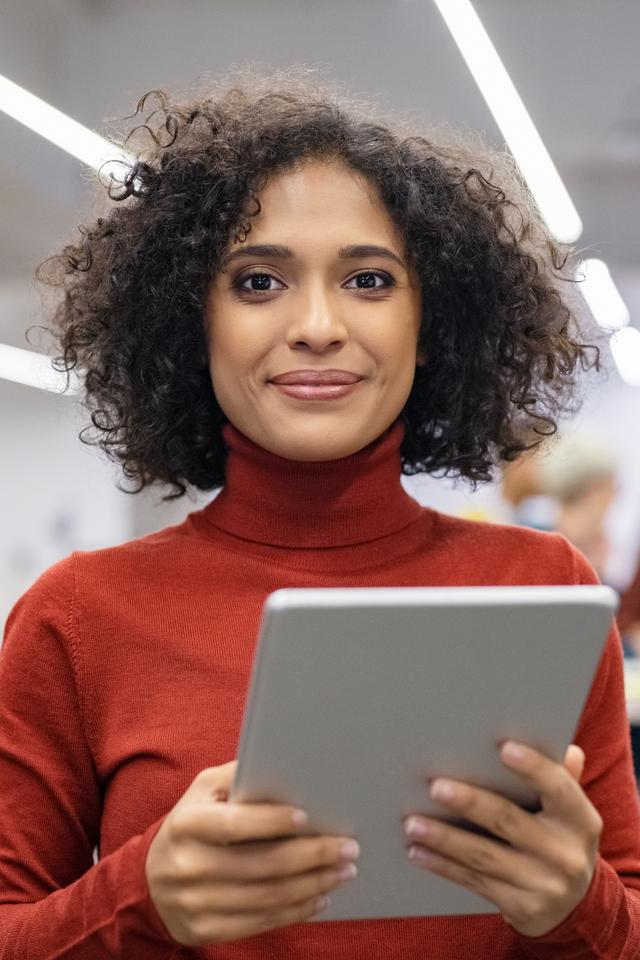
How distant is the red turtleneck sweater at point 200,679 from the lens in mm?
1183

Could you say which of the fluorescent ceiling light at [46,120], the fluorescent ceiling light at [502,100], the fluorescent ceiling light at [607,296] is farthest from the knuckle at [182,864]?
the fluorescent ceiling light at [607,296]

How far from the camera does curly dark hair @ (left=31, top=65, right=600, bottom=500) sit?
4.46ft

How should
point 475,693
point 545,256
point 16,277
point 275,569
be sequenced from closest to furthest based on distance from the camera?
point 475,693 < point 275,569 < point 545,256 < point 16,277

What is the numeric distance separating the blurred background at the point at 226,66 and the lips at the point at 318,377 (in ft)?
9.86

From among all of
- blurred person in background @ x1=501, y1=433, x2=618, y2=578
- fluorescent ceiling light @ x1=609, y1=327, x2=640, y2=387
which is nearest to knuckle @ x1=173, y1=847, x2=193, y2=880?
blurred person in background @ x1=501, y1=433, x2=618, y2=578

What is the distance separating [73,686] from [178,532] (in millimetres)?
213

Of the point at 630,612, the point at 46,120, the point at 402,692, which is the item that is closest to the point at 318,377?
the point at 402,692

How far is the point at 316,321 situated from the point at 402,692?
1.48 ft

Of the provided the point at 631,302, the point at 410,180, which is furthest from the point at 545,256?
the point at 631,302

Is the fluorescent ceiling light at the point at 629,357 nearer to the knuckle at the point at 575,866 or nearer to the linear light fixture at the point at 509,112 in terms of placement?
the linear light fixture at the point at 509,112

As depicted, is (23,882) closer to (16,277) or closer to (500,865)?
(500,865)

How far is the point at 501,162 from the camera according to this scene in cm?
156

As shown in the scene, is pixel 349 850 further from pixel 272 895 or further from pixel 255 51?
pixel 255 51

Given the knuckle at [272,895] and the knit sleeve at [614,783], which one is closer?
the knuckle at [272,895]
